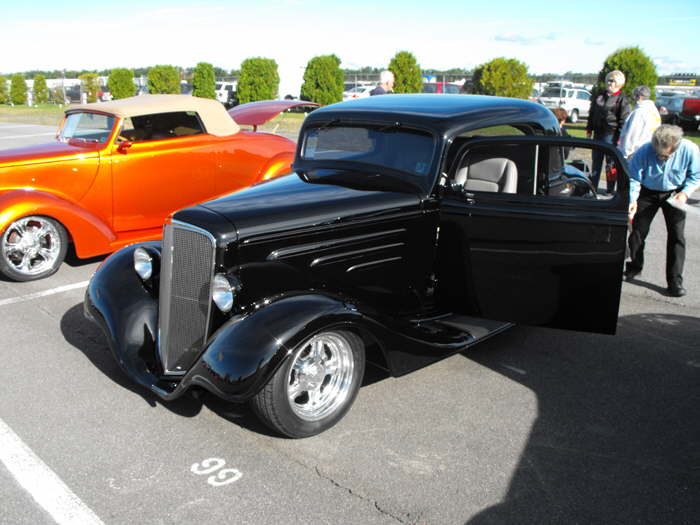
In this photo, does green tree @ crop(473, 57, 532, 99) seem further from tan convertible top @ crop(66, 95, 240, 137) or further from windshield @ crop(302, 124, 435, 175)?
windshield @ crop(302, 124, 435, 175)

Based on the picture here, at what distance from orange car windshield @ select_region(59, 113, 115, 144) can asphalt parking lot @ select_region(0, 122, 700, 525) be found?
2.79 meters

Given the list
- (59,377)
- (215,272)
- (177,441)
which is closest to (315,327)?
(215,272)

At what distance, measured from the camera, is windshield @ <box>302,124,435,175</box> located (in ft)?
14.4

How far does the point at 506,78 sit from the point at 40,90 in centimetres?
2868

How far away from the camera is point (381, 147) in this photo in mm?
4551

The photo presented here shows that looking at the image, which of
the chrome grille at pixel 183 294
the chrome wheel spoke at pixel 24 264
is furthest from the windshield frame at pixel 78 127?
the chrome grille at pixel 183 294

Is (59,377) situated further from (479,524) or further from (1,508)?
(479,524)

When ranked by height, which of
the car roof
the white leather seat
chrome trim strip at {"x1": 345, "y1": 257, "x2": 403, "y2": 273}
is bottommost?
chrome trim strip at {"x1": 345, "y1": 257, "x2": 403, "y2": 273}

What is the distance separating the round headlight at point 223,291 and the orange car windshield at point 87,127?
406 centimetres

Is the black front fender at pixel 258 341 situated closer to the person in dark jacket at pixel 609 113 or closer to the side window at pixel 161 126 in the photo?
the side window at pixel 161 126

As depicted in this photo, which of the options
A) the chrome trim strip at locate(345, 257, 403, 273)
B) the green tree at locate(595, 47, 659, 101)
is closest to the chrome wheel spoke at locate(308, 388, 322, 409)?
the chrome trim strip at locate(345, 257, 403, 273)

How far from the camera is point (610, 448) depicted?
3447 mm

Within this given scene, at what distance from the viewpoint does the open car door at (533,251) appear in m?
3.96

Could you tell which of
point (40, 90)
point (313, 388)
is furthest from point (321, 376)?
point (40, 90)
